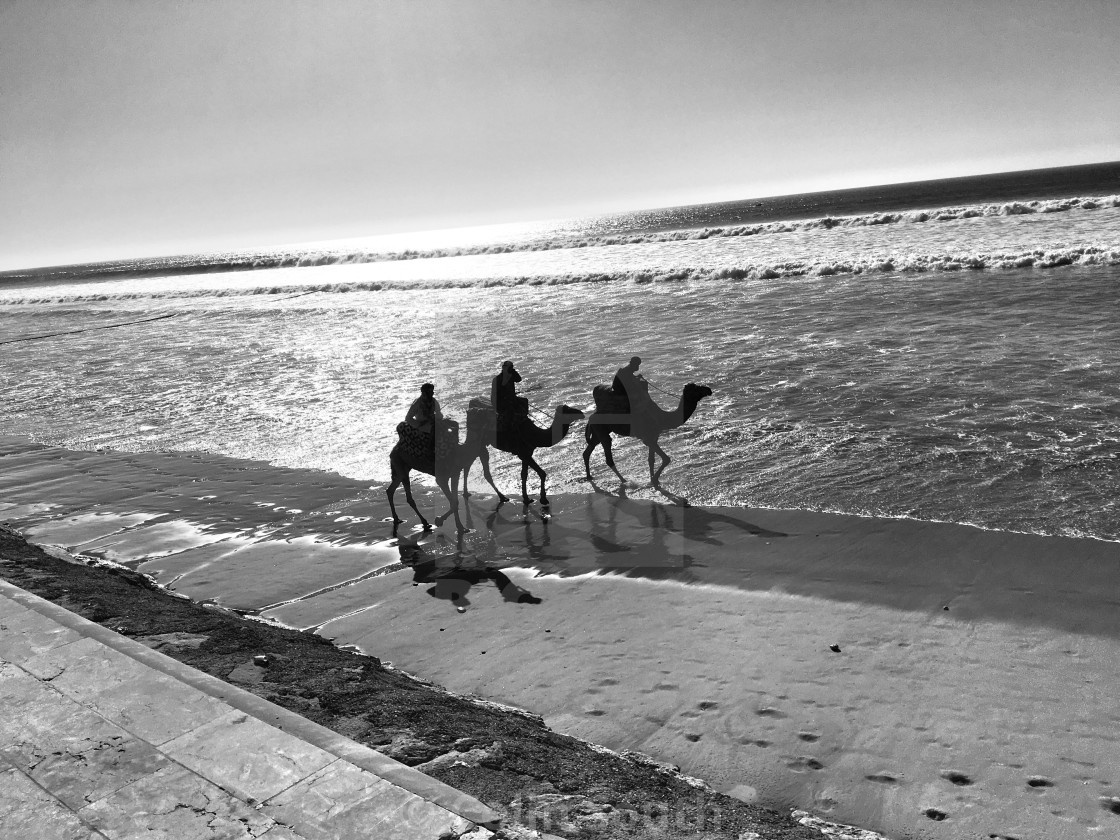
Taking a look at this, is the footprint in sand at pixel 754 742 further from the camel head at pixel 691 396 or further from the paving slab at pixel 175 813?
the camel head at pixel 691 396

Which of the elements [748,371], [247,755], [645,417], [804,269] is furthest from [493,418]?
[804,269]

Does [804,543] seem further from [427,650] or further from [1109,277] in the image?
[1109,277]

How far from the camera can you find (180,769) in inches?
158

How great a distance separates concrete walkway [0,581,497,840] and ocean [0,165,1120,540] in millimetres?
6564

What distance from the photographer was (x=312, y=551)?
30.3ft

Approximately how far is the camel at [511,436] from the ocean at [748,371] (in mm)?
989

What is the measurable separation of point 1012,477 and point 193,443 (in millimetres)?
13310

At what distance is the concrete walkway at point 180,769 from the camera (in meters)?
3.60

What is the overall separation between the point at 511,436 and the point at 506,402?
44 centimetres

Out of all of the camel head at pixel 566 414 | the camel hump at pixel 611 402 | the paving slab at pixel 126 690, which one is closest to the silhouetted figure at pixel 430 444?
the camel head at pixel 566 414

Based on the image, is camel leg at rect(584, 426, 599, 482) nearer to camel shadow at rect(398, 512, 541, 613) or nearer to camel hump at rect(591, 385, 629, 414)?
camel hump at rect(591, 385, 629, 414)

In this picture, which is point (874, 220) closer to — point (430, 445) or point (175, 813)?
point (430, 445)

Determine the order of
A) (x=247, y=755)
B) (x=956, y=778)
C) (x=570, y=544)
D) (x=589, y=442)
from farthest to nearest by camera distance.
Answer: (x=589, y=442)
(x=570, y=544)
(x=956, y=778)
(x=247, y=755)

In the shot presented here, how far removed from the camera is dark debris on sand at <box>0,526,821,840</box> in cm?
407
